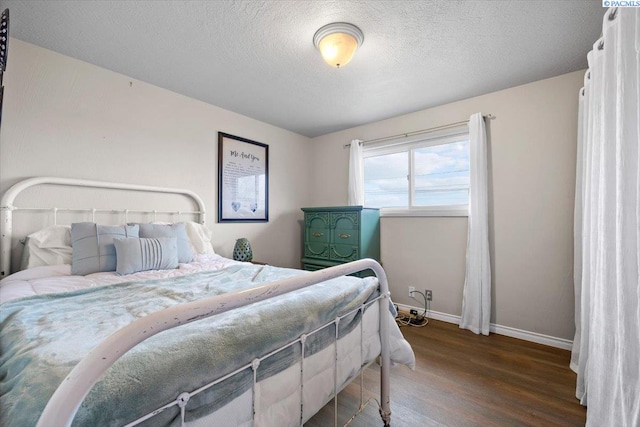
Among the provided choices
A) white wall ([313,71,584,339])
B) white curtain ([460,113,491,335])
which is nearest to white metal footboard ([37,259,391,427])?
white curtain ([460,113,491,335])

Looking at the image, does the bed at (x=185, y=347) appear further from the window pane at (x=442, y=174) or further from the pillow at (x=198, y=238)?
the window pane at (x=442, y=174)

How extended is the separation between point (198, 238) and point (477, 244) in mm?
2677

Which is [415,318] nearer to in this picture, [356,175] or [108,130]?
[356,175]

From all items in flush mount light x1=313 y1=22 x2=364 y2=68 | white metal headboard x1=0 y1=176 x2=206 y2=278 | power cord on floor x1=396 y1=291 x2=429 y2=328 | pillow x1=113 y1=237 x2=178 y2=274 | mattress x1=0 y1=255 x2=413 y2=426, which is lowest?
power cord on floor x1=396 y1=291 x2=429 y2=328

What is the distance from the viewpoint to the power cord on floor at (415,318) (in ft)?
9.21

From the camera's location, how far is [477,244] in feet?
8.56

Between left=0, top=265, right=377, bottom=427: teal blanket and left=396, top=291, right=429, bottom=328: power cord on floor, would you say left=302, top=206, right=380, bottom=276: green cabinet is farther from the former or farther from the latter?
left=0, top=265, right=377, bottom=427: teal blanket

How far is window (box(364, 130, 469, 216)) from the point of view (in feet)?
9.46

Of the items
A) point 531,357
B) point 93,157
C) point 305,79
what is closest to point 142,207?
point 93,157

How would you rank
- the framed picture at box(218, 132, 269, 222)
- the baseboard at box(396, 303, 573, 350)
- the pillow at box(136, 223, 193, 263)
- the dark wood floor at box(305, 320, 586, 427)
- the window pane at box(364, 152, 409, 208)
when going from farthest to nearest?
the window pane at box(364, 152, 409, 208) < the framed picture at box(218, 132, 269, 222) < the baseboard at box(396, 303, 573, 350) < the pillow at box(136, 223, 193, 263) < the dark wood floor at box(305, 320, 586, 427)

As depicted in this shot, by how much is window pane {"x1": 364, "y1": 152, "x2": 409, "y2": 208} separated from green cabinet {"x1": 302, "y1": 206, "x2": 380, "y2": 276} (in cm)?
22

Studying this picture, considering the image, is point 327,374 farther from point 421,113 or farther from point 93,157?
point 421,113

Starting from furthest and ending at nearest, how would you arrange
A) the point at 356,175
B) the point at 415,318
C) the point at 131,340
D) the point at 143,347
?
the point at 356,175 → the point at 415,318 → the point at 143,347 → the point at 131,340

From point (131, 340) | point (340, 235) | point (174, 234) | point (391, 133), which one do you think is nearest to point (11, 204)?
point (174, 234)
